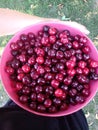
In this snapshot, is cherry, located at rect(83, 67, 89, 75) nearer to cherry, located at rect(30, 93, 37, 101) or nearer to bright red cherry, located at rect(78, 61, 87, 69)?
bright red cherry, located at rect(78, 61, 87, 69)

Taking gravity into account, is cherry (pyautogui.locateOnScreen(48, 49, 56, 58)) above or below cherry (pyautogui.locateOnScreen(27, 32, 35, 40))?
below

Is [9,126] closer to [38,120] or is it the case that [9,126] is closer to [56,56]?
[38,120]

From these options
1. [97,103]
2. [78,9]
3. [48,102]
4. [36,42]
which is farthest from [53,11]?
[48,102]

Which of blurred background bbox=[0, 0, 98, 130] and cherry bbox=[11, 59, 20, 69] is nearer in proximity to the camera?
cherry bbox=[11, 59, 20, 69]

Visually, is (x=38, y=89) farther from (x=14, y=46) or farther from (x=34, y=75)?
(x=14, y=46)

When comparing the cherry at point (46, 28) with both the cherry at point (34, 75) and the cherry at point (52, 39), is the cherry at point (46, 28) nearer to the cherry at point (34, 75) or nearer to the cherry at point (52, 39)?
the cherry at point (52, 39)

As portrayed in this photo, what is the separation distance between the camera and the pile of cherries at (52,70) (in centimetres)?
83

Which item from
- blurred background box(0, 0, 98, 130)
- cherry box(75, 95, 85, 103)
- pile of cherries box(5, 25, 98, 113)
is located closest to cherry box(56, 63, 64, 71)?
pile of cherries box(5, 25, 98, 113)

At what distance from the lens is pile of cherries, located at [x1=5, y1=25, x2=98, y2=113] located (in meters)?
0.83

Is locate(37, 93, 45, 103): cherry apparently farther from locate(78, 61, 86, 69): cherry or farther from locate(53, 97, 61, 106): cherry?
locate(78, 61, 86, 69): cherry

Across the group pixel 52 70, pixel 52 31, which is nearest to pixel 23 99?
pixel 52 70

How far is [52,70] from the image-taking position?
0.85m

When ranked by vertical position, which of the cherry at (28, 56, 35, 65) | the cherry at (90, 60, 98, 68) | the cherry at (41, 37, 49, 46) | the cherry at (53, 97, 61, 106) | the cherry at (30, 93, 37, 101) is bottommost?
the cherry at (53, 97, 61, 106)

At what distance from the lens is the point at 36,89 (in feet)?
2.72
